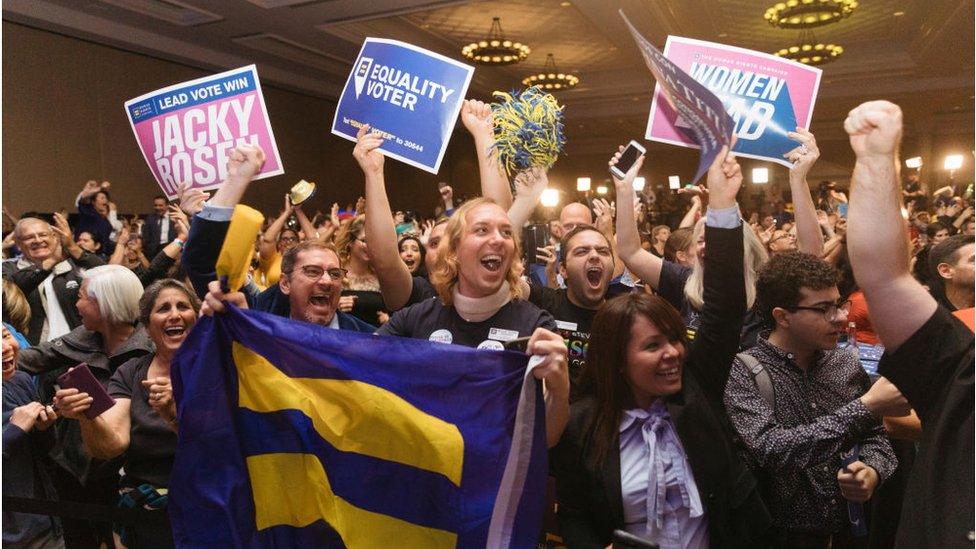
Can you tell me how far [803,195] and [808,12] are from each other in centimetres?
683

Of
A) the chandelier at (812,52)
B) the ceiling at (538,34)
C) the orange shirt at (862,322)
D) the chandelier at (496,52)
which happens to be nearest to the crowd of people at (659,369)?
the orange shirt at (862,322)

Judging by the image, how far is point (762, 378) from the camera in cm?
207

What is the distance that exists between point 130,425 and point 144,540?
1.09ft

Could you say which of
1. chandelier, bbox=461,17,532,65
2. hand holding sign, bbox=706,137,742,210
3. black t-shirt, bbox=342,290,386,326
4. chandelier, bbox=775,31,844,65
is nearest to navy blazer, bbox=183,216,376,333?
hand holding sign, bbox=706,137,742,210

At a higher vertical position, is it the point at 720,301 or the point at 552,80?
the point at 552,80

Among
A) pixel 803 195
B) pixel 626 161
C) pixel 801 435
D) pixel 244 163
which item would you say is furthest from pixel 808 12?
pixel 244 163

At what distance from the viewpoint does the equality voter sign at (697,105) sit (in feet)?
6.72

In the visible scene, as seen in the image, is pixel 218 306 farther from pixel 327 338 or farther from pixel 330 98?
pixel 330 98

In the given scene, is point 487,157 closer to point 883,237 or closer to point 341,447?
point 341,447

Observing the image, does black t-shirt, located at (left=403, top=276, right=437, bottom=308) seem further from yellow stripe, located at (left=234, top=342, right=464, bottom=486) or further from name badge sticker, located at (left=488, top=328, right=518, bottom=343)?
yellow stripe, located at (left=234, top=342, right=464, bottom=486)

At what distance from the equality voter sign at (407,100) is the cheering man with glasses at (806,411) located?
1.41m

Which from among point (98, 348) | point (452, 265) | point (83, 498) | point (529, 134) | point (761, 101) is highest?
point (761, 101)

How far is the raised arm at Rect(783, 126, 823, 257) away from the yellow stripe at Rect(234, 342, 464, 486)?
5.75 ft

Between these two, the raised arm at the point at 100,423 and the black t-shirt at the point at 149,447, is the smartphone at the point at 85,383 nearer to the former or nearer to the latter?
the raised arm at the point at 100,423
